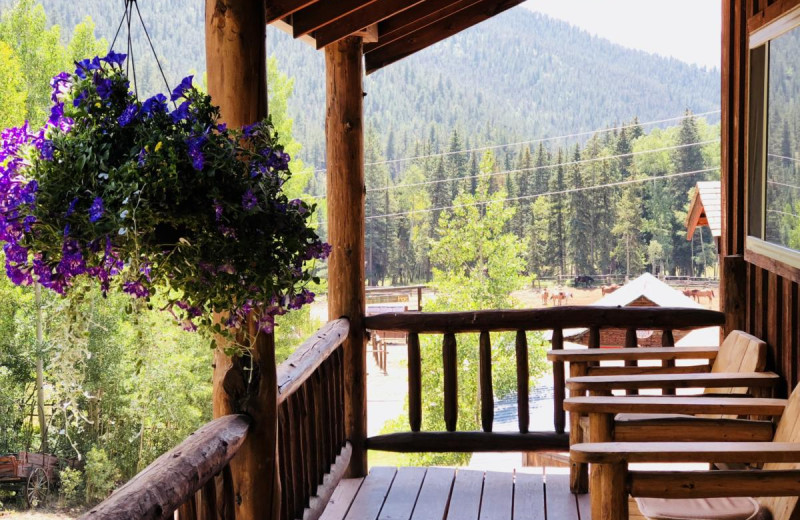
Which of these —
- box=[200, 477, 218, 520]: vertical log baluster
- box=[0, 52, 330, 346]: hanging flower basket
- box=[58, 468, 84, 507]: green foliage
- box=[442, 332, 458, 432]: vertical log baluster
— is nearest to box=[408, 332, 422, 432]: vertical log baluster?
box=[442, 332, 458, 432]: vertical log baluster

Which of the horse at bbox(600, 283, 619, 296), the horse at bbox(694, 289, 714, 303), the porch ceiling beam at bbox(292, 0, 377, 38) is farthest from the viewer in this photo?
the horse at bbox(600, 283, 619, 296)

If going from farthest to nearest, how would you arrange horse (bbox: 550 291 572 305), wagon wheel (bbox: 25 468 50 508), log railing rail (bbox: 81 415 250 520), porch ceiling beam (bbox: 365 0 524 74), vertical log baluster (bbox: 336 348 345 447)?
horse (bbox: 550 291 572 305) < wagon wheel (bbox: 25 468 50 508) < porch ceiling beam (bbox: 365 0 524 74) < vertical log baluster (bbox: 336 348 345 447) < log railing rail (bbox: 81 415 250 520)

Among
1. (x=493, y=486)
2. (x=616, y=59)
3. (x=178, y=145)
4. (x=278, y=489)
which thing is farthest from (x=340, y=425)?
(x=616, y=59)

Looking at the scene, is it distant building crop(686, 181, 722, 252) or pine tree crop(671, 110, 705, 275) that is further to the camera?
pine tree crop(671, 110, 705, 275)

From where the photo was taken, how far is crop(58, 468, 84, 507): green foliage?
26.1 meters

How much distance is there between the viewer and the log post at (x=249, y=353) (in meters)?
2.21

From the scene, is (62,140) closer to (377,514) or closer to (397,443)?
(377,514)

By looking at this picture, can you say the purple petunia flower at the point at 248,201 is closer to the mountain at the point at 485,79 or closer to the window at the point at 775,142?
the window at the point at 775,142

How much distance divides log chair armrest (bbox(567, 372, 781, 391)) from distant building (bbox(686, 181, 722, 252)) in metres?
4.44

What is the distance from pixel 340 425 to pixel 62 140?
98.5 inches

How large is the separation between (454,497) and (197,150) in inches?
97.2

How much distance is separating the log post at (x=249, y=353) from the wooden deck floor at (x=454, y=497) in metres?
1.23

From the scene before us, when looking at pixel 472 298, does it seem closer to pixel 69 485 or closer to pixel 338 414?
pixel 69 485

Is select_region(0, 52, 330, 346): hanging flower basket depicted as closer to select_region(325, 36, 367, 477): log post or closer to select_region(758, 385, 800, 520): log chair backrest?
select_region(758, 385, 800, 520): log chair backrest
